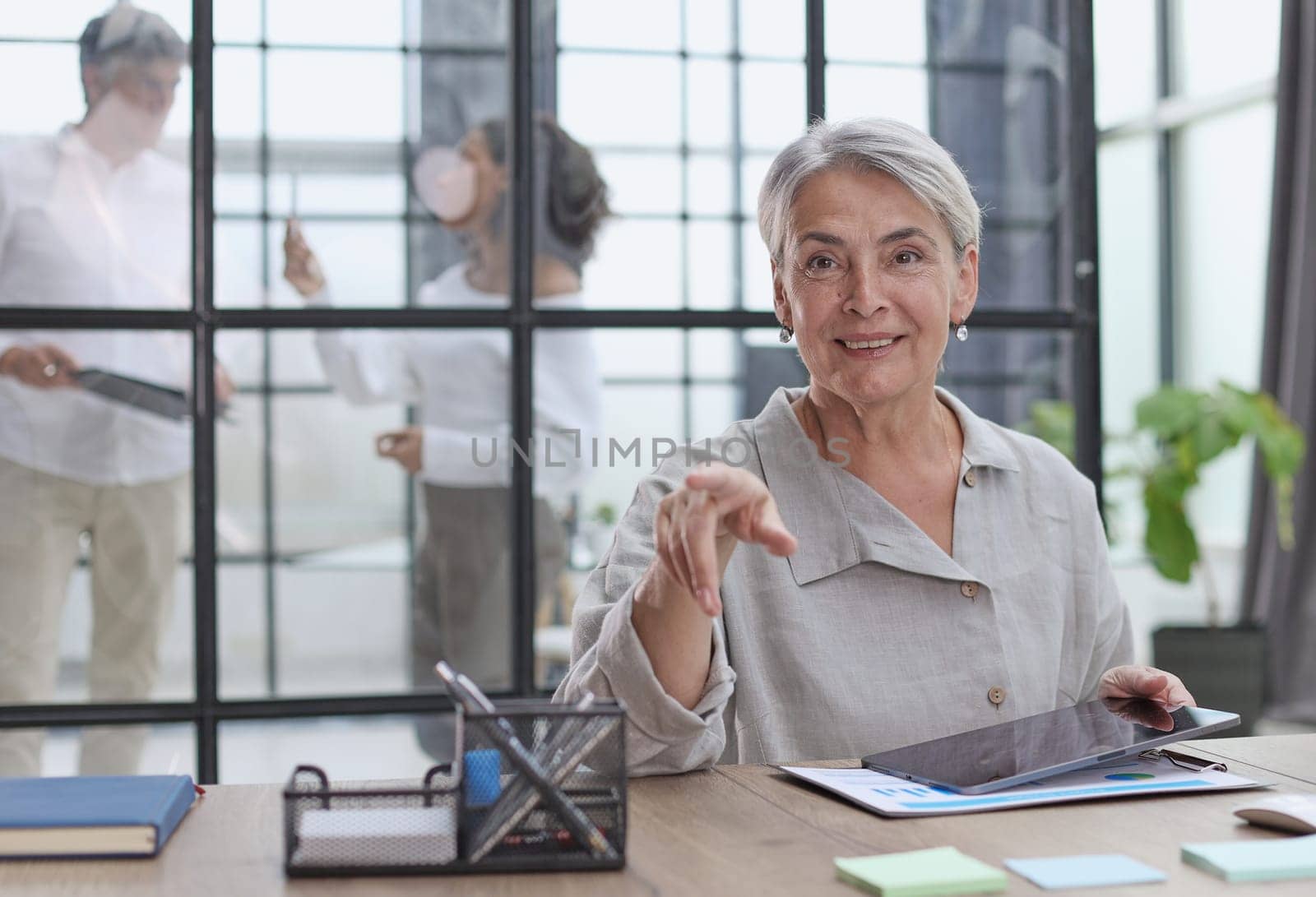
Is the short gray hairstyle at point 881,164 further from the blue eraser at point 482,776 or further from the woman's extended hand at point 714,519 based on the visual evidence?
the blue eraser at point 482,776

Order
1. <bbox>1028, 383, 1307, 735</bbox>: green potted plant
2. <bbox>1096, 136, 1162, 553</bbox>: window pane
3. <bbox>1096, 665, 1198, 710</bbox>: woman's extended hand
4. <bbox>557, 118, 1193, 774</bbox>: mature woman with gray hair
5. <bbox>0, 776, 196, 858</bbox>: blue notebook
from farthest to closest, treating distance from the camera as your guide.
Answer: <bbox>1096, 136, 1162, 553</bbox>: window pane < <bbox>1028, 383, 1307, 735</bbox>: green potted plant < <bbox>557, 118, 1193, 774</bbox>: mature woman with gray hair < <bbox>1096, 665, 1198, 710</bbox>: woman's extended hand < <bbox>0, 776, 196, 858</bbox>: blue notebook

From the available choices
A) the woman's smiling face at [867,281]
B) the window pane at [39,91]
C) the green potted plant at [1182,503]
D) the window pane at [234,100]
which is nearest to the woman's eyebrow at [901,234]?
the woman's smiling face at [867,281]

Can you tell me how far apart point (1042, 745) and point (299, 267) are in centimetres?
148

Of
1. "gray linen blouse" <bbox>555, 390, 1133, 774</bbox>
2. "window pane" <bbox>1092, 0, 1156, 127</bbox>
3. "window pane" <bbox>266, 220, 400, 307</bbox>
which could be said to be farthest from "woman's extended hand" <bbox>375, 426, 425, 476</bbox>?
"window pane" <bbox>1092, 0, 1156, 127</bbox>

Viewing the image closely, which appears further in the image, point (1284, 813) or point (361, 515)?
point (361, 515)

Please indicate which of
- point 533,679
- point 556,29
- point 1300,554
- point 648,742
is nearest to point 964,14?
point 556,29

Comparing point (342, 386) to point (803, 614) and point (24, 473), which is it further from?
point (803, 614)

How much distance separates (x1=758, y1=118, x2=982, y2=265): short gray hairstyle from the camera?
1.59 meters

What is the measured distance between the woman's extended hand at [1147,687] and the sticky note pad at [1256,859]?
1.34ft

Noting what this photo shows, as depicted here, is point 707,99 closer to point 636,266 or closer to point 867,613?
point 636,266

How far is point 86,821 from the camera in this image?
3.34 feet

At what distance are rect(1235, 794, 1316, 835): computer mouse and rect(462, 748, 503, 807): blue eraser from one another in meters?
0.62

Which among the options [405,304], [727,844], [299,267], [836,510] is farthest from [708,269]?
[727,844]

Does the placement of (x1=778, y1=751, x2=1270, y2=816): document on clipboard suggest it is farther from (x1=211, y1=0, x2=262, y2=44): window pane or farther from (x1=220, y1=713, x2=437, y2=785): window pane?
(x1=211, y1=0, x2=262, y2=44): window pane
